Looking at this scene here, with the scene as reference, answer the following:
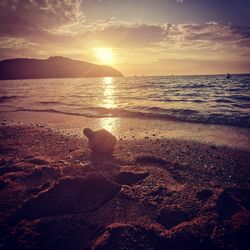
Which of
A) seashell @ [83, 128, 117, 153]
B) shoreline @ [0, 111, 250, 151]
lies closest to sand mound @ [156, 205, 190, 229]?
seashell @ [83, 128, 117, 153]

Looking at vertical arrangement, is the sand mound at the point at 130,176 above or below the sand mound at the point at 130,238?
above

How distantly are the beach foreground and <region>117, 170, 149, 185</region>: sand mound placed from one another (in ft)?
0.07

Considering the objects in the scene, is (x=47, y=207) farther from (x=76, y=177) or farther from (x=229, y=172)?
(x=229, y=172)

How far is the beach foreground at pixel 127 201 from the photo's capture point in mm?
3537

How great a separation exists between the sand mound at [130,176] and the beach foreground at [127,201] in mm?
21

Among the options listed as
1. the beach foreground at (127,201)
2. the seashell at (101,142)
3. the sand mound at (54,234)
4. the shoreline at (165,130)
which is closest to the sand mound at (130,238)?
the beach foreground at (127,201)

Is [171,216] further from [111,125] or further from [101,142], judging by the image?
Result: [111,125]

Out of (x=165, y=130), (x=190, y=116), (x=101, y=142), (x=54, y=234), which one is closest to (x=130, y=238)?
(x=54, y=234)

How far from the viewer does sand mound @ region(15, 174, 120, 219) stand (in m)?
4.12

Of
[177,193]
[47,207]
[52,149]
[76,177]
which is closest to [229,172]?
[177,193]

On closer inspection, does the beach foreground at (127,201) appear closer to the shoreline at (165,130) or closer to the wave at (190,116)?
the shoreline at (165,130)

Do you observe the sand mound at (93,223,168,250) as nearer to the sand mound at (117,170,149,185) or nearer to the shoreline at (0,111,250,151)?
the sand mound at (117,170,149,185)

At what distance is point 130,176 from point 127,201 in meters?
1.04

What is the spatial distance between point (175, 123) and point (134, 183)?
7.61m
